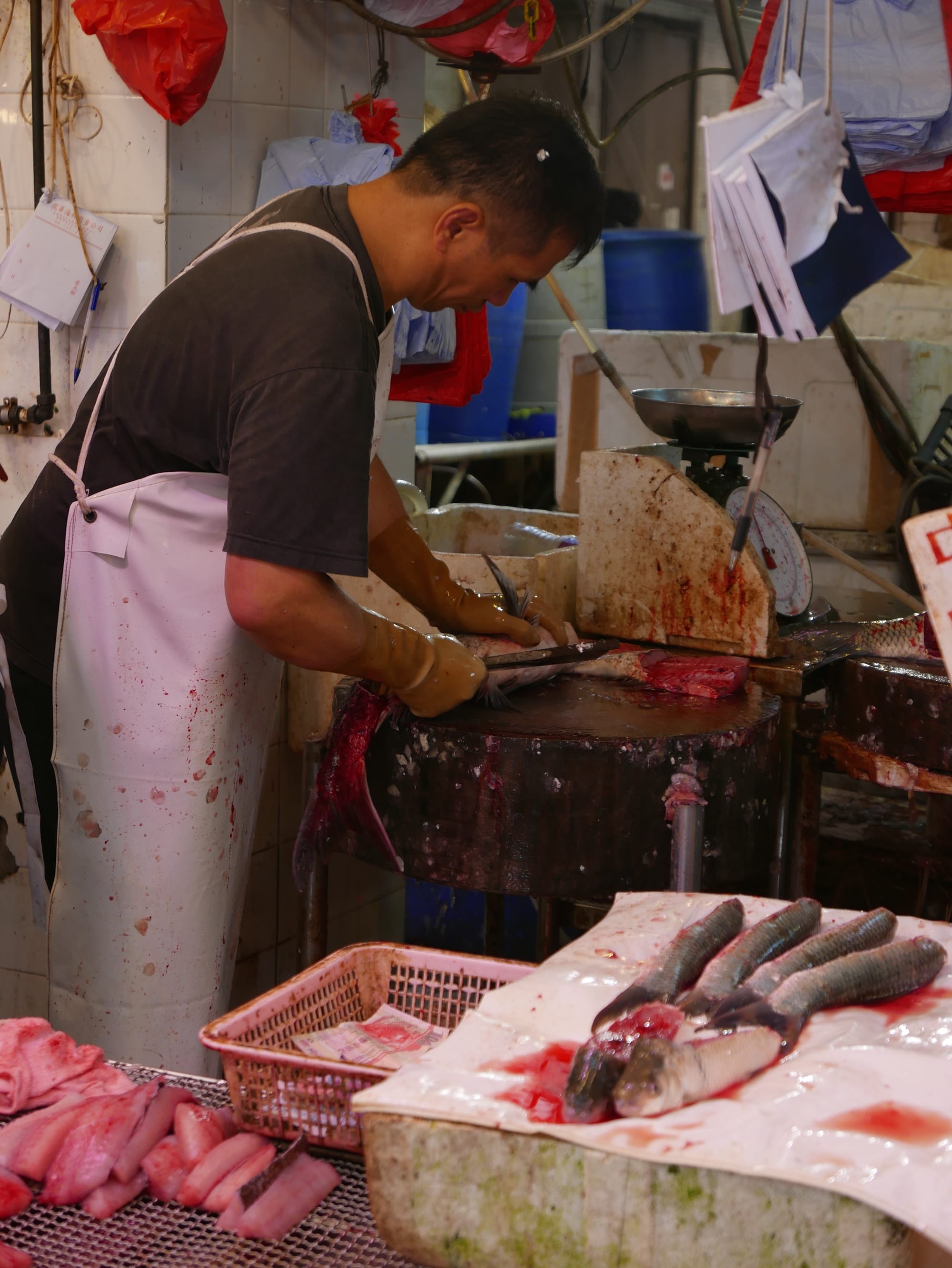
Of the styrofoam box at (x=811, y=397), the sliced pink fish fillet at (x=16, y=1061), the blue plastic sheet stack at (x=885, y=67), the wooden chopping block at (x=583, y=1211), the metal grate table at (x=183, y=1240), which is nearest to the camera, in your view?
the wooden chopping block at (x=583, y=1211)

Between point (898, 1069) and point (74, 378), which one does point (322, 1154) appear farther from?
point (74, 378)

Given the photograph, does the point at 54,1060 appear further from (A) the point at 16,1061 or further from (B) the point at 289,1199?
(B) the point at 289,1199

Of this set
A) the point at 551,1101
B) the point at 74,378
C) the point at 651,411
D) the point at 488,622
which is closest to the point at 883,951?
the point at 551,1101

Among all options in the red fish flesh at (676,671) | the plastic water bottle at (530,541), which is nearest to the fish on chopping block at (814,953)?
the red fish flesh at (676,671)

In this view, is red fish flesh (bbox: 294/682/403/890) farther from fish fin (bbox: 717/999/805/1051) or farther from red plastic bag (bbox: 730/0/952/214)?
red plastic bag (bbox: 730/0/952/214)

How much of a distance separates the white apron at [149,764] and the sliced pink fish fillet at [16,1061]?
0.82 metres

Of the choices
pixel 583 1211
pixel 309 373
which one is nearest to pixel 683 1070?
pixel 583 1211

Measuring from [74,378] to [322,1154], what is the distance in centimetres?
271

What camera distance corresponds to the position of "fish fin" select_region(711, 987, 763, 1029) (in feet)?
5.59

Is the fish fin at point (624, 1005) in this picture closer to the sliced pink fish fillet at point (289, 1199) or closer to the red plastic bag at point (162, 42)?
the sliced pink fish fillet at point (289, 1199)

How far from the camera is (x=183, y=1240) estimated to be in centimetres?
170

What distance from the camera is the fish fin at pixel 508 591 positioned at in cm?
382

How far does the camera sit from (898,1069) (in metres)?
1.59

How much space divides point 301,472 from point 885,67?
2.02m
